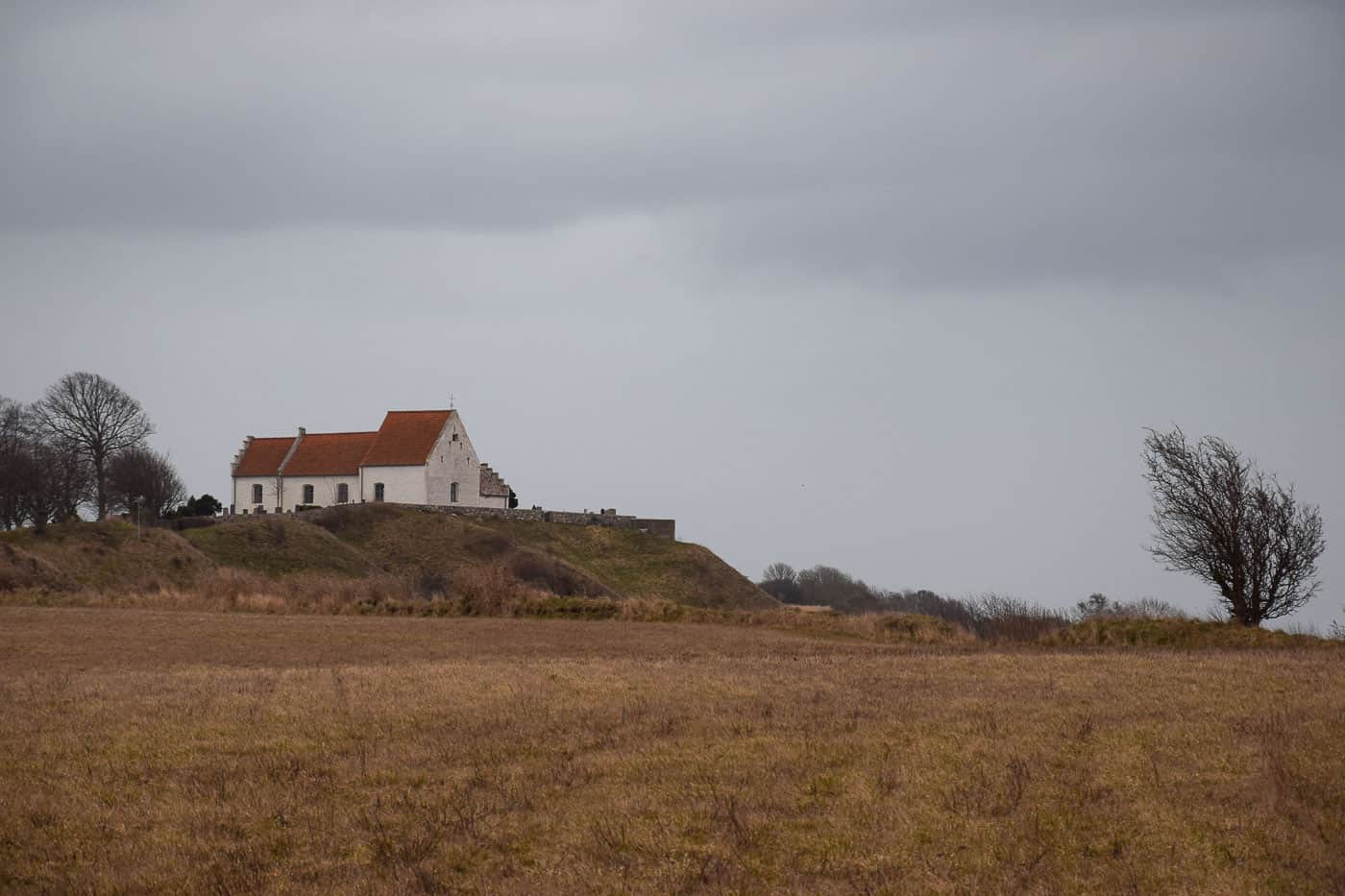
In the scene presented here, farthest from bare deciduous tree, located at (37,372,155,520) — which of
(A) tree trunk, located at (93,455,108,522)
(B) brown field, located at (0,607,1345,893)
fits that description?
(B) brown field, located at (0,607,1345,893)

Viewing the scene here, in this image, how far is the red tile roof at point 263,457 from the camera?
9888 centimetres

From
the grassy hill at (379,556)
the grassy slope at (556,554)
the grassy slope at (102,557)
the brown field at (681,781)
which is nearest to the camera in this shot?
the brown field at (681,781)

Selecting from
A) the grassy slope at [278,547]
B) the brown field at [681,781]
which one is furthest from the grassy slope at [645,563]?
the brown field at [681,781]

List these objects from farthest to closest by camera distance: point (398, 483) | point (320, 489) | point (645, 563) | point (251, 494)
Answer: point (251, 494) < point (320, 489) < point (398, 483) < point (645, 563)

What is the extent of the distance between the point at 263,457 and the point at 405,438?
1175cm

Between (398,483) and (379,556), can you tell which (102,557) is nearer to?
(379,556)

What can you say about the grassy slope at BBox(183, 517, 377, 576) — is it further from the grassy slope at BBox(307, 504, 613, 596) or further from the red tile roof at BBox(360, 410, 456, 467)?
the red tile roof at BBox(360, 410, 456, 467)

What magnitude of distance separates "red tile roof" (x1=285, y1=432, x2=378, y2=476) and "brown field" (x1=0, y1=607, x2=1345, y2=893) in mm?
77118

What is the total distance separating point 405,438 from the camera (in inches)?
3930

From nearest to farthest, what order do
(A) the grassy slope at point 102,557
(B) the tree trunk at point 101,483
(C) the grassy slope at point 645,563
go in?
(A) the grassy slope at point 102,557 → (C) the grassy slope at point 645,563 → (B) the tree trunk at point 101,483

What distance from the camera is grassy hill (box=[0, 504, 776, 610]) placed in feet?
202

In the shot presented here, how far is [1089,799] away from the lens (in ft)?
41.5

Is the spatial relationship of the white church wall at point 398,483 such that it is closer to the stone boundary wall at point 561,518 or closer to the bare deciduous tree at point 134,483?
the stone boundary wall at point 561,518

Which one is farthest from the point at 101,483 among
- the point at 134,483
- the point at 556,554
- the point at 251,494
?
the point at 556,554
